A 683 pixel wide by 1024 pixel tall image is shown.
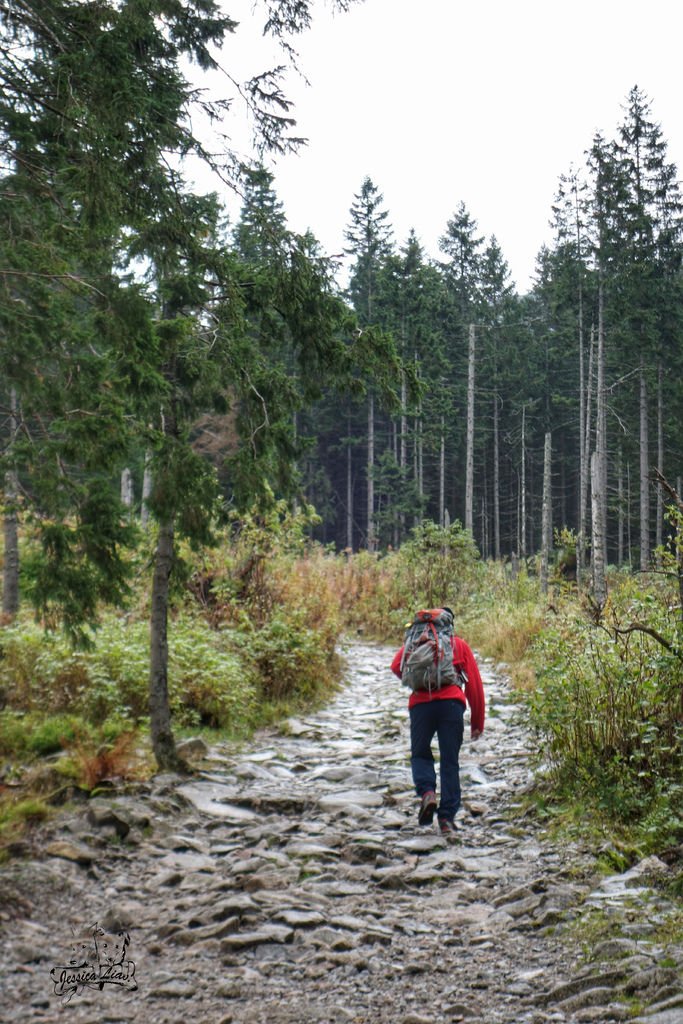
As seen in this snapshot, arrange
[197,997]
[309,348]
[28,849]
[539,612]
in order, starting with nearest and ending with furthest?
[197,997]
[28,849]
[309,348]
[539,612]

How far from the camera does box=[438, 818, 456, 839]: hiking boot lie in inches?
254

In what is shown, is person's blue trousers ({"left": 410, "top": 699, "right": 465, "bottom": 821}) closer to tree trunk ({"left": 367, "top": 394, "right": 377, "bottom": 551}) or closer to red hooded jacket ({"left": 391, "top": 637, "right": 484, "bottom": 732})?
red hooded jacket ({"left": 391, "top": 637, "right": 484, "bottom": 732})

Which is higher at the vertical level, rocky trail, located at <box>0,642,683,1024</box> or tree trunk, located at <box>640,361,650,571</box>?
tree trunk, located at <box>640,361,650,571</box>

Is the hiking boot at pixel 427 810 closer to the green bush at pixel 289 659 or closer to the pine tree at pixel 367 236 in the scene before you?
the green bush at pixel 289 659

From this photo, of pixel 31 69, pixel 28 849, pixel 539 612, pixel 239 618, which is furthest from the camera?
pixel 539 612

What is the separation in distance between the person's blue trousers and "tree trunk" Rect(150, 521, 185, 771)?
7.99ft

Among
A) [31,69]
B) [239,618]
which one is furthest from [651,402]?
[31,69]

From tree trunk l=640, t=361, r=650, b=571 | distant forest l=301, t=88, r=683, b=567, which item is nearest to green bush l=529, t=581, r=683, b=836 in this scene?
distant forest l=301, t=88, r=683, b=567

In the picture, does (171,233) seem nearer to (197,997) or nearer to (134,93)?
(134,93)

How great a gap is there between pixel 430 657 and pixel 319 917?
2418 mm

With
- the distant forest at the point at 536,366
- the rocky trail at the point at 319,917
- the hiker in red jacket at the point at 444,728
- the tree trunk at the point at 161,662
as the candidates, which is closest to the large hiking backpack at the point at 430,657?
the hiker in red jacket at the point at 444,728

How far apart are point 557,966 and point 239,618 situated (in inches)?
353

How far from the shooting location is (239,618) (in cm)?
1255

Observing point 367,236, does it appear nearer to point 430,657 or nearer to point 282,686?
point 282,686
